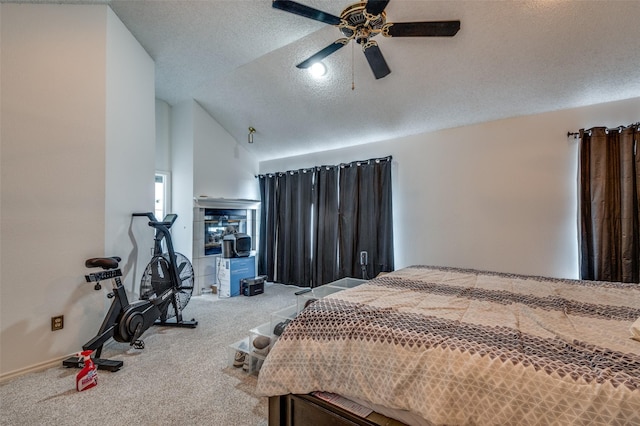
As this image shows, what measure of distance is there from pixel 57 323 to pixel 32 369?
1.13ft

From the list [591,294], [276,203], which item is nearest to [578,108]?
[591,294]

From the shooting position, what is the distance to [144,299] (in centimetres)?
275

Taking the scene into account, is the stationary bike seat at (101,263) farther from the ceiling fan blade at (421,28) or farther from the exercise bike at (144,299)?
the ceiling fan blade at (421,28)

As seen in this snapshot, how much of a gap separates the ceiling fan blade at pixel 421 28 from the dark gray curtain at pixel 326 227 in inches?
105

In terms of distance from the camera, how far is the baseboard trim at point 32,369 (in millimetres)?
2102

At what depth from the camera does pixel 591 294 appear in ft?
5.99

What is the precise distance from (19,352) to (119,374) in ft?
2.67

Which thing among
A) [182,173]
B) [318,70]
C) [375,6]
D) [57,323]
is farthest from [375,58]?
[182,173]

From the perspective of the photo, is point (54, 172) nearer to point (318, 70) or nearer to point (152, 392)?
point (152, 392)

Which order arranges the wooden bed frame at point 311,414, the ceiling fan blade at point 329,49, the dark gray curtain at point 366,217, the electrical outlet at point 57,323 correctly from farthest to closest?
the dark gray curtain at point 366,217 → the electrical outlet at point 57,323 → the ceiling fan blade at point 329,49 → the wooden bed frame at point 311,414

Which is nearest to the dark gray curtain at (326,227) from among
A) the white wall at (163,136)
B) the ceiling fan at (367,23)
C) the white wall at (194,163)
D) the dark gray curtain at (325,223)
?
the dark gray curtain at (325,223)

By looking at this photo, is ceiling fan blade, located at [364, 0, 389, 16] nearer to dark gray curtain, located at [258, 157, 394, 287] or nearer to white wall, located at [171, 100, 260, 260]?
dark gray curtain, located at [258, 157, 394, 287]

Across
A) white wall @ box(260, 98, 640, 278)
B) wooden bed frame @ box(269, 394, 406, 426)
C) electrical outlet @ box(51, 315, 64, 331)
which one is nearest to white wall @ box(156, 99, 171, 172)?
electrical outlet @ box(51, 315, 64, 331)

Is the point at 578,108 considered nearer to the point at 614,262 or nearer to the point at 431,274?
the point at 614,262
